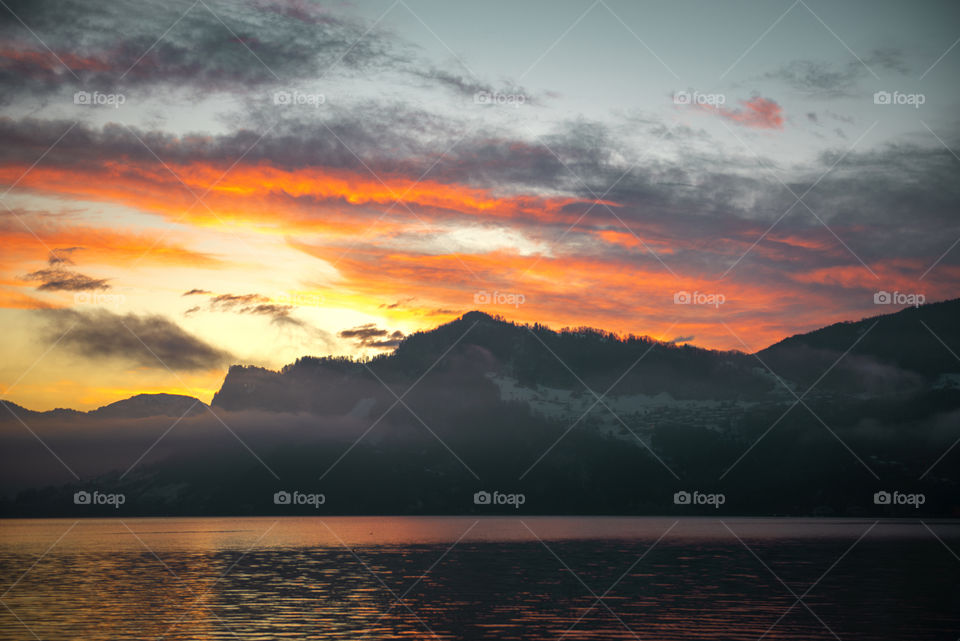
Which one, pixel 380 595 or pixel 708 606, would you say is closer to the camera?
pixel 708 606

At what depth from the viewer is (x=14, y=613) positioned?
76625 mm

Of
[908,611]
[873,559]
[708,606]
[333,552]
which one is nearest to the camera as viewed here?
[908,611]

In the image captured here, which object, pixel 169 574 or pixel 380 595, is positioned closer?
pixel 380 595

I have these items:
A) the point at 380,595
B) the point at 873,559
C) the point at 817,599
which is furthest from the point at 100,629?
the point at 873,559

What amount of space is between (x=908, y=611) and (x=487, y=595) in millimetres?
41254

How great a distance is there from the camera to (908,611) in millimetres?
76000

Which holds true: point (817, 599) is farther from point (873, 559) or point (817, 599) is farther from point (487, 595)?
point (873, 559)

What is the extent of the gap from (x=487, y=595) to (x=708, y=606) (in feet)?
78.3

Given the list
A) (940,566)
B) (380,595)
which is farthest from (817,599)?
(940,566)

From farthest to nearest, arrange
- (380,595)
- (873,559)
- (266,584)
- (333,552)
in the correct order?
(333,552)
(873,559)
(266,584)
(380,595)

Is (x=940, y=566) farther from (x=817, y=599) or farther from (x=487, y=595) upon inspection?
(x=487, y=595)

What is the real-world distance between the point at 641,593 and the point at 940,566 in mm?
67894

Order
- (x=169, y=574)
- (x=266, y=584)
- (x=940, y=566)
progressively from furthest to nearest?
(x=940, y=566)
(x=169, y=574)
(x=266, y=584)

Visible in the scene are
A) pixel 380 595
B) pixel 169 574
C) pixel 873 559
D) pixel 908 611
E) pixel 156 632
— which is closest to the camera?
pixel 156 632
